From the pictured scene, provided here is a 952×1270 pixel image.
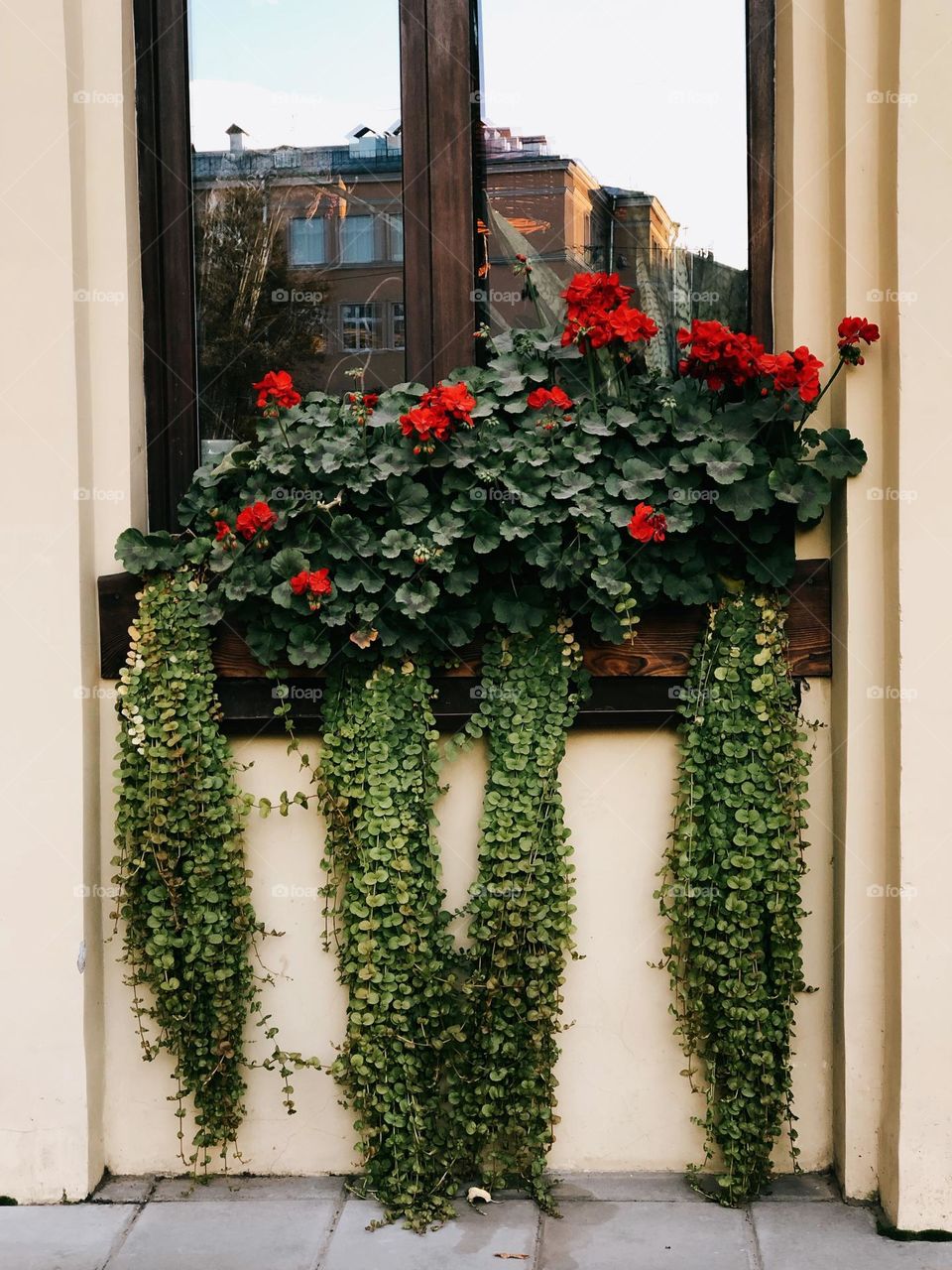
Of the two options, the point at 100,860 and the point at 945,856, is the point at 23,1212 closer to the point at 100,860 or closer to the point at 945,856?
the point at 100,860

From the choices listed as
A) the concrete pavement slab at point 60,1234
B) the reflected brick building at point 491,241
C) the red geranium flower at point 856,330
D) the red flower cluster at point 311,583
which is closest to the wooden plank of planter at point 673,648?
the red flower cluster at point 311,583

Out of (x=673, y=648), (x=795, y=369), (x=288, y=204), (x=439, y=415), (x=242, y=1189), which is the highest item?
(x=288, y=204)

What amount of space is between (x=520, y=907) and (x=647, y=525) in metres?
1.09

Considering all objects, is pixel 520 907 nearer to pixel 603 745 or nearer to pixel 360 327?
pixel 603 745

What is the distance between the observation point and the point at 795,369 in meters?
3.27

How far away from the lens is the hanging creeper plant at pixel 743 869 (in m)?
3.41

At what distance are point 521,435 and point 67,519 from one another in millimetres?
1286

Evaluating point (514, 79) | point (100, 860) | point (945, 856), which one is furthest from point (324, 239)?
point (945, 856)

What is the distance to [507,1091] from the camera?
351 centimetres

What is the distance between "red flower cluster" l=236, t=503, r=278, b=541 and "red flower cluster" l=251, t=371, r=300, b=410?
1.09 ft

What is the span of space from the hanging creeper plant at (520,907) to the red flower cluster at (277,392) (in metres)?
0.87

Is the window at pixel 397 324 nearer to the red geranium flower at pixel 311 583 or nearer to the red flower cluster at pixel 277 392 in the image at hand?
the red flower cluster at pixel 277 392

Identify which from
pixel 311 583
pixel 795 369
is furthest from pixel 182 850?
pixel 795 369

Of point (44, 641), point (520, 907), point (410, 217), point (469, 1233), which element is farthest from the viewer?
point (410, 217)
